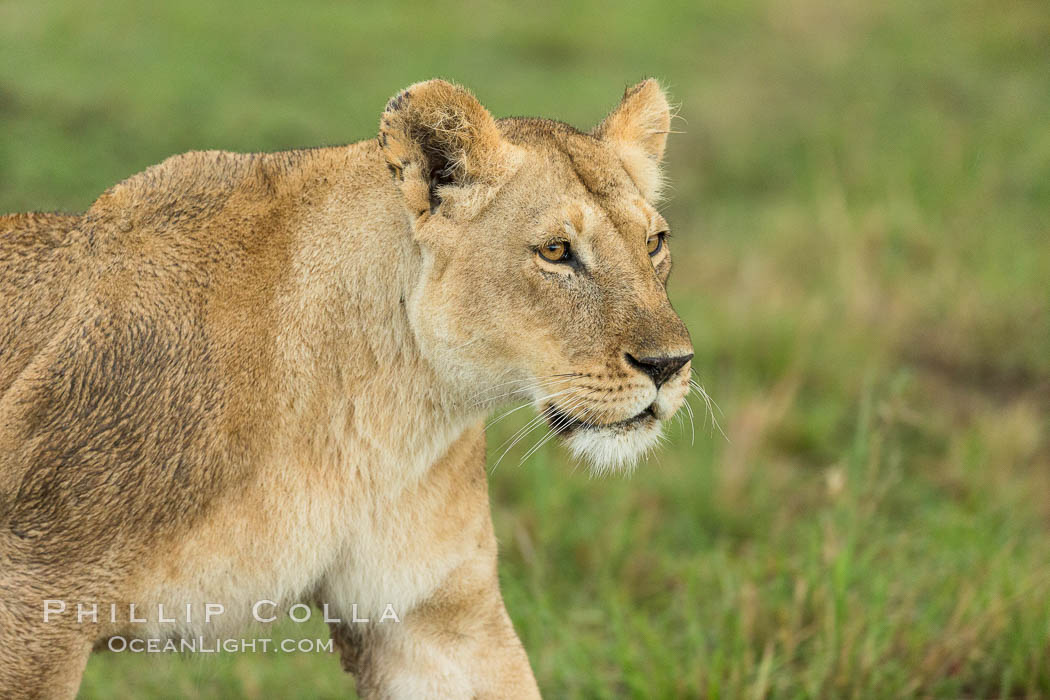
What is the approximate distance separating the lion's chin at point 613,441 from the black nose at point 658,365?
0.11m

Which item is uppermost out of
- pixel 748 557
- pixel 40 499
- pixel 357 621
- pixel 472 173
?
pixel 472 173

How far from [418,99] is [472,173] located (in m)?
0.19

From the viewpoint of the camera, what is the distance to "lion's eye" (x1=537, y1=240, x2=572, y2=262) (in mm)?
2855

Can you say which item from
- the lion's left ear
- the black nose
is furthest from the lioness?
the lion's left ear

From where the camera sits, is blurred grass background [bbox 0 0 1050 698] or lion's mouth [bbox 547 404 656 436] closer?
lion's mouth [bbox 547 404 656 436]

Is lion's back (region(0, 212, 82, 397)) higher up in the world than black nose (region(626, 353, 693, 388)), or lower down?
higher up

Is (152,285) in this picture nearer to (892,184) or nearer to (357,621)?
(357,621)

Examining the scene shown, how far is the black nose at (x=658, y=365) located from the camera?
9.20 feet

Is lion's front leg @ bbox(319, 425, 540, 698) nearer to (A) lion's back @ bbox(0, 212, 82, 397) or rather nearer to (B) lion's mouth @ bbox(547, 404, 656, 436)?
(B) lion's mouth @ bbox(547, 404, 656, 436)

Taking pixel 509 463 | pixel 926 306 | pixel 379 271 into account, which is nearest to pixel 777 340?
pixel 926 306

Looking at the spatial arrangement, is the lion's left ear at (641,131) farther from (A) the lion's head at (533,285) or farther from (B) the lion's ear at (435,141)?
(B) the lion's ear at (435,141)

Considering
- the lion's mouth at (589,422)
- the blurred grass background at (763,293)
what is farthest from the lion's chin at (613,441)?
the blurred grass background at (763,293)

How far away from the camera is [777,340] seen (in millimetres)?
6496

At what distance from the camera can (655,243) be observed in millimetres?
3062
